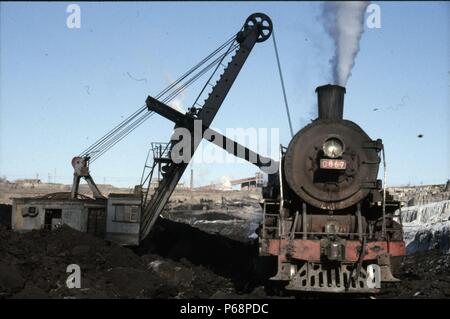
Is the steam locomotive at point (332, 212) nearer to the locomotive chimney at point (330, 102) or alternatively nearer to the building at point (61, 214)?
the locomotive chimney at point (330, 102)

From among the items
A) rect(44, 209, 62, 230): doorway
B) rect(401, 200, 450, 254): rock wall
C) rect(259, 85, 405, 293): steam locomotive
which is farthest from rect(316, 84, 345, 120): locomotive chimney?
rect(44, 209, 62, 230): doorway

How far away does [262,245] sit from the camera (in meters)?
12.6

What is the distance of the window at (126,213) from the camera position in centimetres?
2075

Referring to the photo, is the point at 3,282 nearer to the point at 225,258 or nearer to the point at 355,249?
the point at 355,249

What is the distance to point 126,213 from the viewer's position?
20.8 metres

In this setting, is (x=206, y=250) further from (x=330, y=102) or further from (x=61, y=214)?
(x=330, y=102)

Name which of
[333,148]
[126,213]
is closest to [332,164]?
[333,148]

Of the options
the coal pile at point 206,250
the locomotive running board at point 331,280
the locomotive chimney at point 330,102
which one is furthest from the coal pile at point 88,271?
the locomotive chimney at point 330,102

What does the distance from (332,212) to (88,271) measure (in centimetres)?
641

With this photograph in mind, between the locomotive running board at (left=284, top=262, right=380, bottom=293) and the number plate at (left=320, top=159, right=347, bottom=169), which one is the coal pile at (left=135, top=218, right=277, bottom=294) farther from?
the number plate at (left=320, top=159, right=347, bottom=169)

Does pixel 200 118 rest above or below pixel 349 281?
above

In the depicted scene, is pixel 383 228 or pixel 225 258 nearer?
pixel 383 228

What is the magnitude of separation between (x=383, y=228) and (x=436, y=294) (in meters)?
2.21
